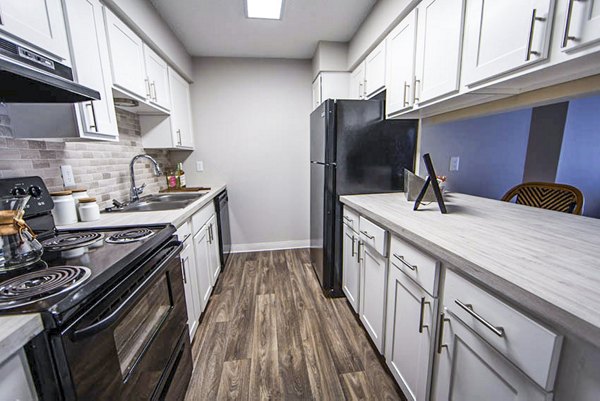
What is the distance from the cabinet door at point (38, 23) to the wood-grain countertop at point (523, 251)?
159 centimetres

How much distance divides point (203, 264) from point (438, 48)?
2.08 m

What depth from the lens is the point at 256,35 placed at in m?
2.35

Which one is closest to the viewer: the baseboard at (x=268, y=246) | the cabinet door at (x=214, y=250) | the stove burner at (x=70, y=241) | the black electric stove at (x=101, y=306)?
the black electric stove at (x=101, y=306)

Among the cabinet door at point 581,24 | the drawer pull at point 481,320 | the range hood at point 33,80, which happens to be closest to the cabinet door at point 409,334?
the drawer pull at point 481,320

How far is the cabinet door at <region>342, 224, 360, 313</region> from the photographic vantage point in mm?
1758

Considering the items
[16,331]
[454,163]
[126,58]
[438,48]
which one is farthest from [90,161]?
[454,163]

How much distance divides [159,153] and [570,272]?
304cm

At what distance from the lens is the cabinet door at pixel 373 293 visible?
1373 mm

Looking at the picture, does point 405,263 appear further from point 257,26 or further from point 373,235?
point 257,26

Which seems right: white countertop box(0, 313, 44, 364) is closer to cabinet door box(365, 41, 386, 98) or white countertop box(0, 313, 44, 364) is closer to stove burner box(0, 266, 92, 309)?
stove burner box(0, 266, 92, 309)

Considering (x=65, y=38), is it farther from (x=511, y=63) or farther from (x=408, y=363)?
(x=408, y=363)

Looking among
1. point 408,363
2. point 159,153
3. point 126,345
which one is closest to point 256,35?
point 159,153

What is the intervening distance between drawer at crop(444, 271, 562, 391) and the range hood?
56.5 inches

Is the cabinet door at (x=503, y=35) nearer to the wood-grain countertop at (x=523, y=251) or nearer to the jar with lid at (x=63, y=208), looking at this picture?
the wood-grain countertop at (x=523, y=251)
